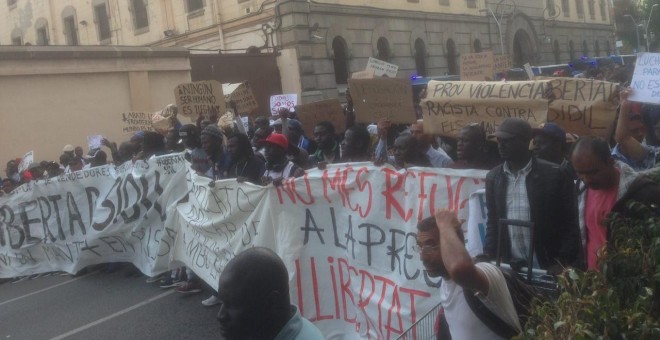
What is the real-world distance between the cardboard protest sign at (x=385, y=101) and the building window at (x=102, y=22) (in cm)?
2336

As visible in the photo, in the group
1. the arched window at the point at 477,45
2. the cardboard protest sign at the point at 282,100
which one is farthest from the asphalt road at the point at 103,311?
the arched window at the point at 477,45

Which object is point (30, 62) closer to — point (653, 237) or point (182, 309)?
A: point (182, 309)

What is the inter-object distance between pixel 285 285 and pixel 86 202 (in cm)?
722

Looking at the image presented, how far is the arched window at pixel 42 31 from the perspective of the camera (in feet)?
101

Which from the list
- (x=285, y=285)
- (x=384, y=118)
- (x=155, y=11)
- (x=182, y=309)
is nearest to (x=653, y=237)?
(x=285, y=285)

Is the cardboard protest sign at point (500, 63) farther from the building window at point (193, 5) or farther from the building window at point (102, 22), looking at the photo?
the building window at point (102, 22)

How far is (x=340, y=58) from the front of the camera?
24984 millimetres

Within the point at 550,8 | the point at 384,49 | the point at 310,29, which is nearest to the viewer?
the point at 310,29

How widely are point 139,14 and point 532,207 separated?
2566 centimetres

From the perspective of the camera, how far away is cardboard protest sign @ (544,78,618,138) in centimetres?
540

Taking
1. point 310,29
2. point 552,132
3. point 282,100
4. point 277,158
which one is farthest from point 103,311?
point 310,29

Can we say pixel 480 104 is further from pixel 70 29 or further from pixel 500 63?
pixel 70 29

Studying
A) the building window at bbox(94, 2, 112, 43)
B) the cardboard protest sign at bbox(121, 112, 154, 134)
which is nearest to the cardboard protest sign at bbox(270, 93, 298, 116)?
the cardboard protest sign at bbox(121, 112, 154, 134)

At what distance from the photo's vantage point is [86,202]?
909cm
